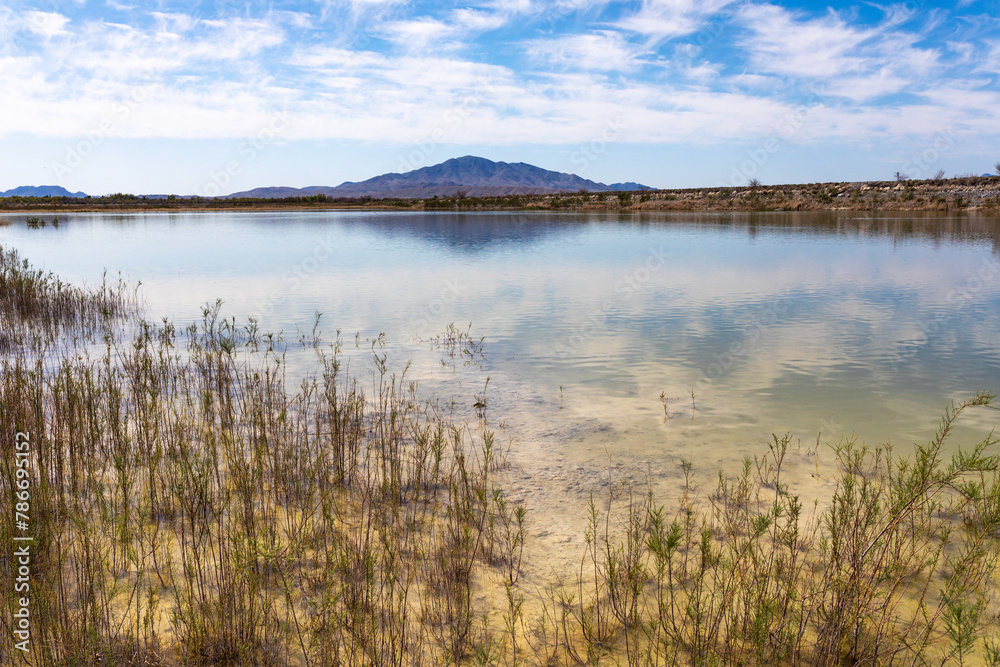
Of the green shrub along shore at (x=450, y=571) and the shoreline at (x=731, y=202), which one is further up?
the shoreline at (x=731, y=202)

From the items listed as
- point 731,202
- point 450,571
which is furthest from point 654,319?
point 731,202

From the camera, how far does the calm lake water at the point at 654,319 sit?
6762 mm

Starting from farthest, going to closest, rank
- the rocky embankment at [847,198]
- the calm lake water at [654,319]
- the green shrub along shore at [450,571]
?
the rocky embankment at [847,198] → the calm lake water at [654,319] → the green shrub along shore at [450,571]

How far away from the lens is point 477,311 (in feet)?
43.9

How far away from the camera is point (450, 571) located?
12.1 ft

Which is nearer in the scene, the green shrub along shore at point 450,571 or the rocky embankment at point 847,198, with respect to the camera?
the green shrub along shore at point 450,571

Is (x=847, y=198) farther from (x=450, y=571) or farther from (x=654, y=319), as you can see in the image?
(x=450, y=571)

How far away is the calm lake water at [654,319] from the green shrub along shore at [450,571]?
55.3 inches

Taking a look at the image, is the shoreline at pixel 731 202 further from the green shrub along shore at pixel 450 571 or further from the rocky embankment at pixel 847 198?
the green shrub along shore at pixel 450 571

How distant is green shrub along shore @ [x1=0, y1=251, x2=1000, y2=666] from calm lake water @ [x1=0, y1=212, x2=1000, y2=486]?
140 cm

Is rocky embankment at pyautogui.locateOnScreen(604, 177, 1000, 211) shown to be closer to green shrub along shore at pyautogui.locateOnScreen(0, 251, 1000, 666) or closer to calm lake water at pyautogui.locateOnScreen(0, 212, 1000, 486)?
calm lake water at pyautogui.locateOnScreen(0, 212, 1000, 486)

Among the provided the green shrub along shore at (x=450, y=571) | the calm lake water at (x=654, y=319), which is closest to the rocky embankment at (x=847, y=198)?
the calm lake water at (x=654, y=319)

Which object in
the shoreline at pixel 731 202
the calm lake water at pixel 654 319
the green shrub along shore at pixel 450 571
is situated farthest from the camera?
the shoreline at pixel 731 202

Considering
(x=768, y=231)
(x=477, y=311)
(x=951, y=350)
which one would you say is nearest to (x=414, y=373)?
(x=477, y=311)
